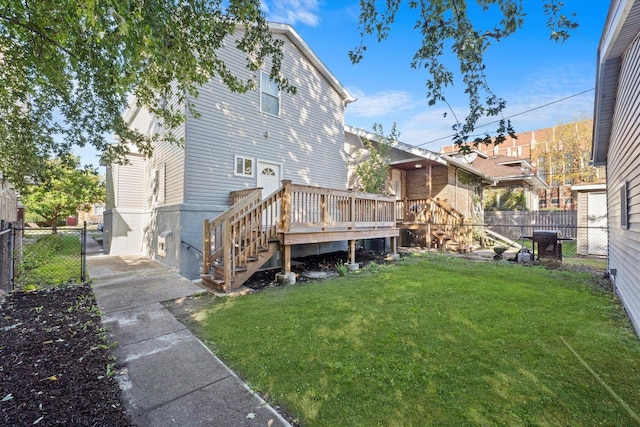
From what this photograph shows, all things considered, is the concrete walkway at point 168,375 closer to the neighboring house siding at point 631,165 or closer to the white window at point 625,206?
the neighboring house siding at point 631,165

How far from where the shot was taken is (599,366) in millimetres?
2906

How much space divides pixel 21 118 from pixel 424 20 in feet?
29.8

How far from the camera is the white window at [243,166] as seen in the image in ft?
28.0

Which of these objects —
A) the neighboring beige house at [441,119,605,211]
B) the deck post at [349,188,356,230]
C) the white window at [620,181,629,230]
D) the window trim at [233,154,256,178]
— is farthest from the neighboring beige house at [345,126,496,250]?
the neighboring beige house at [441,119,605,211]

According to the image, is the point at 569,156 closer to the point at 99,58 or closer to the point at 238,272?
the point at 238,272

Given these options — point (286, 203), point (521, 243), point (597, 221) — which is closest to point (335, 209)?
point (286, 203)

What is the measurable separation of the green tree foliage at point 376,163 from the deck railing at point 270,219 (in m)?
3.12

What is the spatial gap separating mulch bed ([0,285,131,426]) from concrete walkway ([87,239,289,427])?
0.14 m

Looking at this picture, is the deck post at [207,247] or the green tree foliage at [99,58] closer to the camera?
the green tree foliage at [99,58]

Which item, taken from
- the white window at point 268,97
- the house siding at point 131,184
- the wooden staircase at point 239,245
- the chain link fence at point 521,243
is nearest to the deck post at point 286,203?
the wooden staircase at point 239,245

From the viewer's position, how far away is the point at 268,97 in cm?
942

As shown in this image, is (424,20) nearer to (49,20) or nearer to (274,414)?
(274,414)

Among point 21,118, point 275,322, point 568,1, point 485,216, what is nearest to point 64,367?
point 275,322

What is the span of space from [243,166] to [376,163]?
612 centimetres
